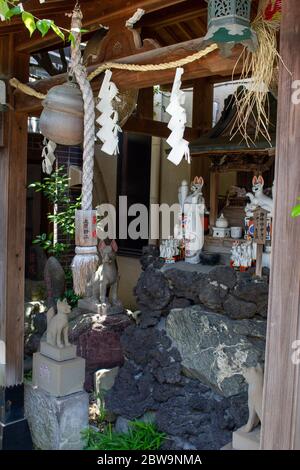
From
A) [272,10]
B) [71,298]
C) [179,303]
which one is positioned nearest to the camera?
[272,10]

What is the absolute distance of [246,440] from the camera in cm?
254

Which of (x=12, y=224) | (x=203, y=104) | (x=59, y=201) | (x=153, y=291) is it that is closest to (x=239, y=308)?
(x=153, y=291)

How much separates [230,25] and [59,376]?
115 inches

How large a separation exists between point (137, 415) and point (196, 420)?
59 centimetres

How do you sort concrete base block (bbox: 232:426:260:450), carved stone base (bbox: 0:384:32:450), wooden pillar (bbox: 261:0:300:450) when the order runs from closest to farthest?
wooden pillar (bbox: 261:0:300:450)
concrete base block (bbox: 232:426:260:450)
carved stone base (bbox: 0:384:32:450)

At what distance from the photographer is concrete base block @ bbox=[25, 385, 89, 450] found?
3791 millimetres

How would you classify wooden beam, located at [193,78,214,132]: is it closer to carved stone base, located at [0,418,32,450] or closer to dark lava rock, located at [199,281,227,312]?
dark lava rock, located at [199,281,227,312]

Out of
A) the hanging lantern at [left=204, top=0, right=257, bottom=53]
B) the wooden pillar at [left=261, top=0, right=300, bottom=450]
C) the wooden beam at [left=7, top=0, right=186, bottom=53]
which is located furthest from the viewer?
the wooden beam at [left=7, top=0, right=186, bottom=53]


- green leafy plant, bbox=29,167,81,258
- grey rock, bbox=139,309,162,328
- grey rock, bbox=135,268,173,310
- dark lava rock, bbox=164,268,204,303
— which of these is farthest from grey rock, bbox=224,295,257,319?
green leafy plant, bbox=29,167,81,258

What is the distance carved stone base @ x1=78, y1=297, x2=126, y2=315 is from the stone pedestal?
5.27 feet

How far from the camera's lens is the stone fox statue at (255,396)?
2.64 metres

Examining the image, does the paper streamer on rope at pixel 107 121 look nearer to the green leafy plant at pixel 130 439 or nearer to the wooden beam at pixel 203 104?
the green leafy plant at pixel 130 439

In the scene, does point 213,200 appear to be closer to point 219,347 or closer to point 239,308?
point 239,308

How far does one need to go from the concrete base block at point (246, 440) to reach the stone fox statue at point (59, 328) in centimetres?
180
